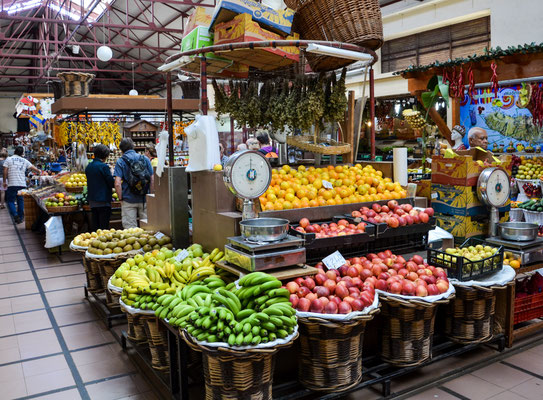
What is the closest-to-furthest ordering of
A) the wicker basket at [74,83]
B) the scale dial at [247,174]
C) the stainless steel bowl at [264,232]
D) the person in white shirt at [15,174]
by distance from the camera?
the stainless steel bowl at [264,232]
the scale dial at [247,174]
the wicker basket at [74,83]
the person in white shirt at [15,174]

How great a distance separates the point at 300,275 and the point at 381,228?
2.65ft

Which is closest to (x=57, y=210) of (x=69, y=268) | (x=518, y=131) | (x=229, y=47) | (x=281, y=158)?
(x=69, y=268)

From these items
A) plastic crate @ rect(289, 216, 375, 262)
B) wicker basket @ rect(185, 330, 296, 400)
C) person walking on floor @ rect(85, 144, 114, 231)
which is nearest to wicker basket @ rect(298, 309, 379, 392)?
wicker basket @ rect(185, 330, 296, 400)

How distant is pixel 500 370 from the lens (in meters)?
3.19

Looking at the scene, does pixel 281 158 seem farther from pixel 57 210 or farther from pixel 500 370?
pixel 57 210

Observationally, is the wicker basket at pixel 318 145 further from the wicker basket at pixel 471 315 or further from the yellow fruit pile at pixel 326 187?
the wicker basket at pixel 471 315

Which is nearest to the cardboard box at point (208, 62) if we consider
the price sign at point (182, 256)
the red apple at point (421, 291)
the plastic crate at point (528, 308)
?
the price sign at point (182, 256)

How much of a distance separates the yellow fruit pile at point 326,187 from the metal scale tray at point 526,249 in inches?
34.2

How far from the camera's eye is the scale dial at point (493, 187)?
392 cm

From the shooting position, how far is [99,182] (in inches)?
247

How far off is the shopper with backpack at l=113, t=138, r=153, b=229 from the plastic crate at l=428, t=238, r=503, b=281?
3.81 m

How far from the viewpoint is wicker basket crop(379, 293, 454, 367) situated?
2883 mm

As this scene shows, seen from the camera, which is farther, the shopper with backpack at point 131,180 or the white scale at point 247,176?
the shopper with backpack at point 131,180

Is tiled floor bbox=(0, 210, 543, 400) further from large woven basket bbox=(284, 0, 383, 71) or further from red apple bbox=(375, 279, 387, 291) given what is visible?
large woven basket bbox=(284, 0, 383, 71)
